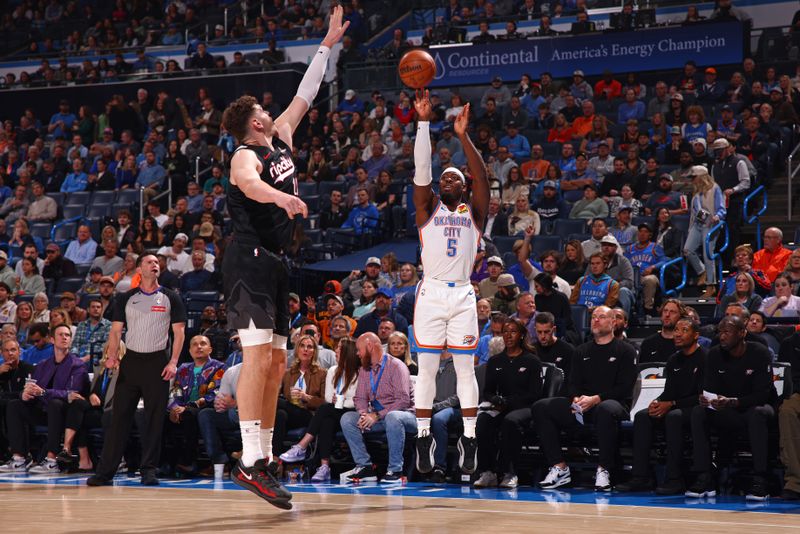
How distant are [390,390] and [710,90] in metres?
8.93

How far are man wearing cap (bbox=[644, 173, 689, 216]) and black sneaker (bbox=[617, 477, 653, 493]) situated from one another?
17.6 feet

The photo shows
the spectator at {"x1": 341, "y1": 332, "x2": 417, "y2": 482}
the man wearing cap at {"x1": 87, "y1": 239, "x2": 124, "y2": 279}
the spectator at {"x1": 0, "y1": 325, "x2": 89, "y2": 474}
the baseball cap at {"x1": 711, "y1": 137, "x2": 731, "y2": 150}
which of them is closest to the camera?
the spectator at {"x1": 341, "y1": 332, "x2": 417, "y2": 482}

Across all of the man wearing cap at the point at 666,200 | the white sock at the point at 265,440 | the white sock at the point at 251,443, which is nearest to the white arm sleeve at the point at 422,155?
the white sock at the point at 265,440

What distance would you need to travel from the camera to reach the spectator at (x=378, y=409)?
384 inches

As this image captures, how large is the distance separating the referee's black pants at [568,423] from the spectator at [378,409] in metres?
1.26

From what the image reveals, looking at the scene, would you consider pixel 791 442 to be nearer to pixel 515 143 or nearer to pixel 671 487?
pixel 671 487

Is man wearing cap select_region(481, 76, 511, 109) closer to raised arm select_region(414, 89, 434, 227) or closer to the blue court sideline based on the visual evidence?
the blue court sideline

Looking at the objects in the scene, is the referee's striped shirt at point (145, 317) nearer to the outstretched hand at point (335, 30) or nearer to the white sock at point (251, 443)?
the outstretched hand at point (335, 30)

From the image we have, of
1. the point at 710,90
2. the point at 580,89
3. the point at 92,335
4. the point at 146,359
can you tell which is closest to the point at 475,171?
the point at 146,359

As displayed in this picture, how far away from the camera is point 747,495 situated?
8453 millimetres

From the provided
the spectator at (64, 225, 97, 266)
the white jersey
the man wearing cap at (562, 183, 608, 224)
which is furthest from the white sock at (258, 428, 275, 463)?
the spectator at (64, 225, 97, 266)

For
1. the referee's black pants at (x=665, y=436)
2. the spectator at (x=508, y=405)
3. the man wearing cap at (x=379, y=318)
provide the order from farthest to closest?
the man wearing cap at (x=379, y=318) → the spectator at (x=508, y=405) → the referee's black pants at (x=665, y=436)

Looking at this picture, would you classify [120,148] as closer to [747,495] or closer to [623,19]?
[623,19]

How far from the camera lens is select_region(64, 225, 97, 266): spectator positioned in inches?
665
